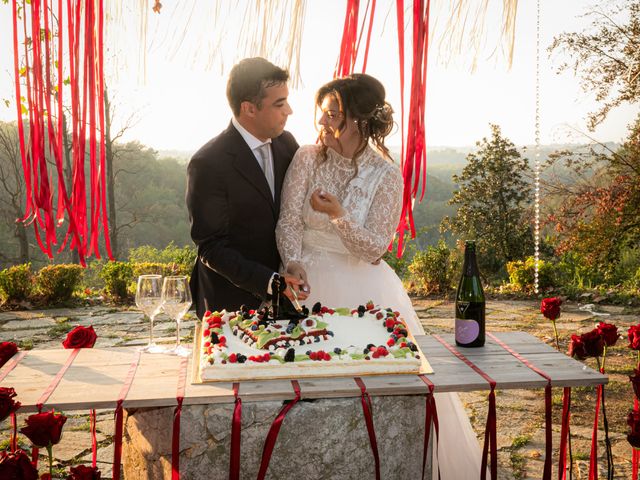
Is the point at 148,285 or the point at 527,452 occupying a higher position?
the point at 148,285

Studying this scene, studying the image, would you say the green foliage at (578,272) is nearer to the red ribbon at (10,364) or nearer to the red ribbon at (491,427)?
the red ribbon at (491,427)

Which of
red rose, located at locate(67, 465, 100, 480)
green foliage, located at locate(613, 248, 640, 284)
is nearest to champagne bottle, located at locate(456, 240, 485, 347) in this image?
red rose, located at locate(67, 465, 100, 480)

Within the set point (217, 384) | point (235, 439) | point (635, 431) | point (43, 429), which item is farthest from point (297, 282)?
point (635, 431)

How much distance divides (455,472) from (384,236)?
92 cm

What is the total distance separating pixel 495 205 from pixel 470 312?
13.4 metres

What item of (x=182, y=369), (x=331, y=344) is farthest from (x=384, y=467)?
(x=182, y=369)

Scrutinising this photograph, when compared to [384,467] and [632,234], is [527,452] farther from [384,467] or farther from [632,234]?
[632,234]

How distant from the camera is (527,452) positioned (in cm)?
334

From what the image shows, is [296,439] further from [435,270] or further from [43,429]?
[435,270]

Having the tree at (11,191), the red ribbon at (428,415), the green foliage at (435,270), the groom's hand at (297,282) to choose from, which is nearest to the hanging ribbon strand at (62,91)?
the red ribbon at (428,415)

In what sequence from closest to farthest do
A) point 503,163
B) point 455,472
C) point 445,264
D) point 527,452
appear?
1. point 455,472
2. point 527,452
3. point 445,264
4. point 503,163

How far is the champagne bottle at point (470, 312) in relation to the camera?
6.57 feet

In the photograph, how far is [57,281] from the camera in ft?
25.6

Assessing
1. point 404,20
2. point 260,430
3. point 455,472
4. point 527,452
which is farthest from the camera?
point 527,452
